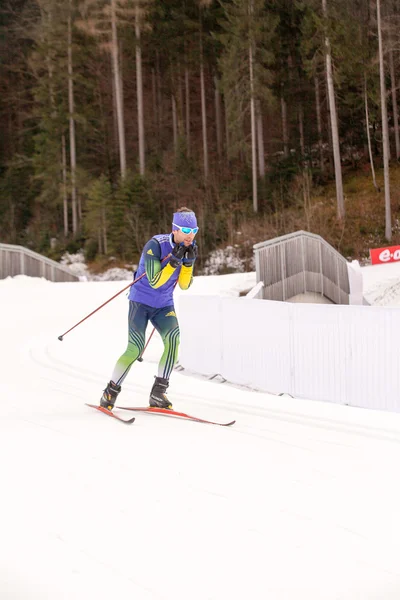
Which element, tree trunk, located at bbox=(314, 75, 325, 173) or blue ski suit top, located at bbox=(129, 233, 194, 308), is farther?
tree trunk, located at bbox=(314, 75, 325, 173)

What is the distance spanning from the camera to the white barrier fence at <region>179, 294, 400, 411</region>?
7160 mm

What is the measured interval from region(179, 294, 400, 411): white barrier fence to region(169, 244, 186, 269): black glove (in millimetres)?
2410

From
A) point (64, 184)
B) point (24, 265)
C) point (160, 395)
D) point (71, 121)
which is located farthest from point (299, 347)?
point (71, 121)

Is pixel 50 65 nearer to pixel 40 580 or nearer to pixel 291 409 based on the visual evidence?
pixel 291 409

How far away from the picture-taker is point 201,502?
3988mm

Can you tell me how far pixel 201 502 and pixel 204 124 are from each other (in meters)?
40.8

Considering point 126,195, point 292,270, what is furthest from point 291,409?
point 126,195

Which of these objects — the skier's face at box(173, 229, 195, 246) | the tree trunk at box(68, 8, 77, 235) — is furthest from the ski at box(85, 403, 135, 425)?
the tree trunk at box(68, 8, 77, 235)

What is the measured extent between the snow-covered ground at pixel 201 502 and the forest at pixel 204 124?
24.7m

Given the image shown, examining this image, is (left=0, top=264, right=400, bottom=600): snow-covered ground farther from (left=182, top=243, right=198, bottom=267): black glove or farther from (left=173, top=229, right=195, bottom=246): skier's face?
(left=173, top=229, right=195, bottom=246): skier's face

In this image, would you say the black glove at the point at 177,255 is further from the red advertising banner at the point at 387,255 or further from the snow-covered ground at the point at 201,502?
the red advertising banner at the point at 387,255

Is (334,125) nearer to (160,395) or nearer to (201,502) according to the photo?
(160,395)

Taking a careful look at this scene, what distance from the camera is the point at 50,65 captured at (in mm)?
40875

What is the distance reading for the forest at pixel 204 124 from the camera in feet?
111
